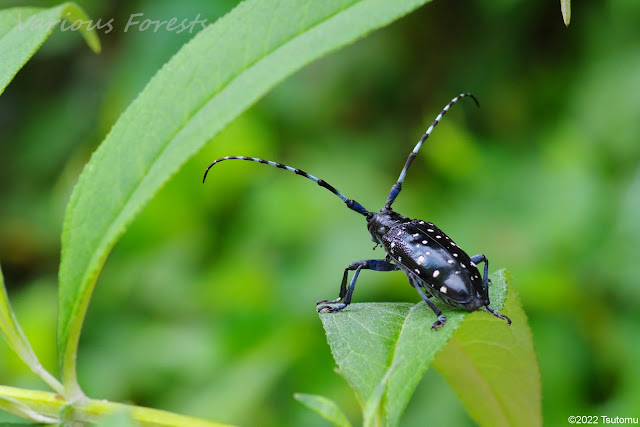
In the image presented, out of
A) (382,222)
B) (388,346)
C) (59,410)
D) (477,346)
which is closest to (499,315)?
(477,346)

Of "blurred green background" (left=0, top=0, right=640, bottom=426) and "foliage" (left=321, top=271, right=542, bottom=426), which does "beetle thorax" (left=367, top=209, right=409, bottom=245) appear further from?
"blurred green background" (left=0, top=0, right=640, bottom=426)

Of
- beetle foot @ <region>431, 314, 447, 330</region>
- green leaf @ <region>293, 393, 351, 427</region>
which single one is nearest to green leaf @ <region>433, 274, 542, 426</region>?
beetle foot @ <region>431, 314, 447, 330</region>

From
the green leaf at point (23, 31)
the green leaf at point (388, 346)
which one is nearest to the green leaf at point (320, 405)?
the green leaf at point (388, 346)

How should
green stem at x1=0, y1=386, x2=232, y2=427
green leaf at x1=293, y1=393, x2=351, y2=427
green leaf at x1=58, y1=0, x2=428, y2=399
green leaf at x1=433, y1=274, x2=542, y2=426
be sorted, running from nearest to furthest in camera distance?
green leaf at x1=293, y1=393, x2=351, y2=427
green leaf at x1=58, y1=0, x2=428, y2=399
green stem at x1=0, y1=386, x2=232, y2=427
green leaf at x1=433, y1=274, x2=542, y2=426

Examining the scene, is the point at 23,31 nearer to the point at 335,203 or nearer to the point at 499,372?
the point at 499,372

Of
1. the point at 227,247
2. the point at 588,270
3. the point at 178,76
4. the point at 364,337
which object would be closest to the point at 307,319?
the point at 227,247

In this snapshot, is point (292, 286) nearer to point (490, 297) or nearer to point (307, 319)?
point (307, 319)
